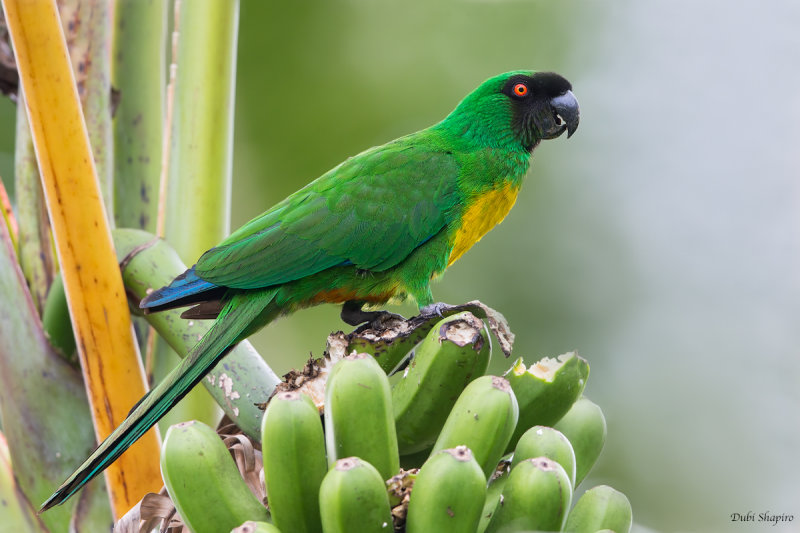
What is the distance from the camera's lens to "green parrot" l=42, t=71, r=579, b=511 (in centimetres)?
231

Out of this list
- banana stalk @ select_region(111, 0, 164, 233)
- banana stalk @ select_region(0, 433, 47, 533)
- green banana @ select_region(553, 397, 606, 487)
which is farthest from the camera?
banana stalk @ select_region(111, 0, 164, 233)

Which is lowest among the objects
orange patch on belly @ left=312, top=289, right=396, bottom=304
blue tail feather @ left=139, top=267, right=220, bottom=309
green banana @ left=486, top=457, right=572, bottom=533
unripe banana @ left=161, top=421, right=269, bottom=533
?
unripe banana @ left=161, top=421, right=269, bottom=533

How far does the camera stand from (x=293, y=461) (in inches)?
55.5

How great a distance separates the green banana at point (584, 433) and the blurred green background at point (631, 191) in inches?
96.2

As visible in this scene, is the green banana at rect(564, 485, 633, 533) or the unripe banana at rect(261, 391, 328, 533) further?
the green banana at rect(564, 485, 633, 533)

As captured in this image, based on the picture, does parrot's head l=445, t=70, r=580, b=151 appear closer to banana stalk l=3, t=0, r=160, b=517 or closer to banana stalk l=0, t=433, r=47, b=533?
banana stalk l=3, t=0, r=160, b=517

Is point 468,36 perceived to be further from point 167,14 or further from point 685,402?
point 685,402

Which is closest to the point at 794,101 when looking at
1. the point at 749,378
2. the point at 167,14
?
the point at 749,378

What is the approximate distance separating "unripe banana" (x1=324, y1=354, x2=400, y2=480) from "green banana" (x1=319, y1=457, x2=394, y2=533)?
0.15 meters

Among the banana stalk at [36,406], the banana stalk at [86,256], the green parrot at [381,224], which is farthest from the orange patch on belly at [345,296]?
the banana stalk at [36,406]
